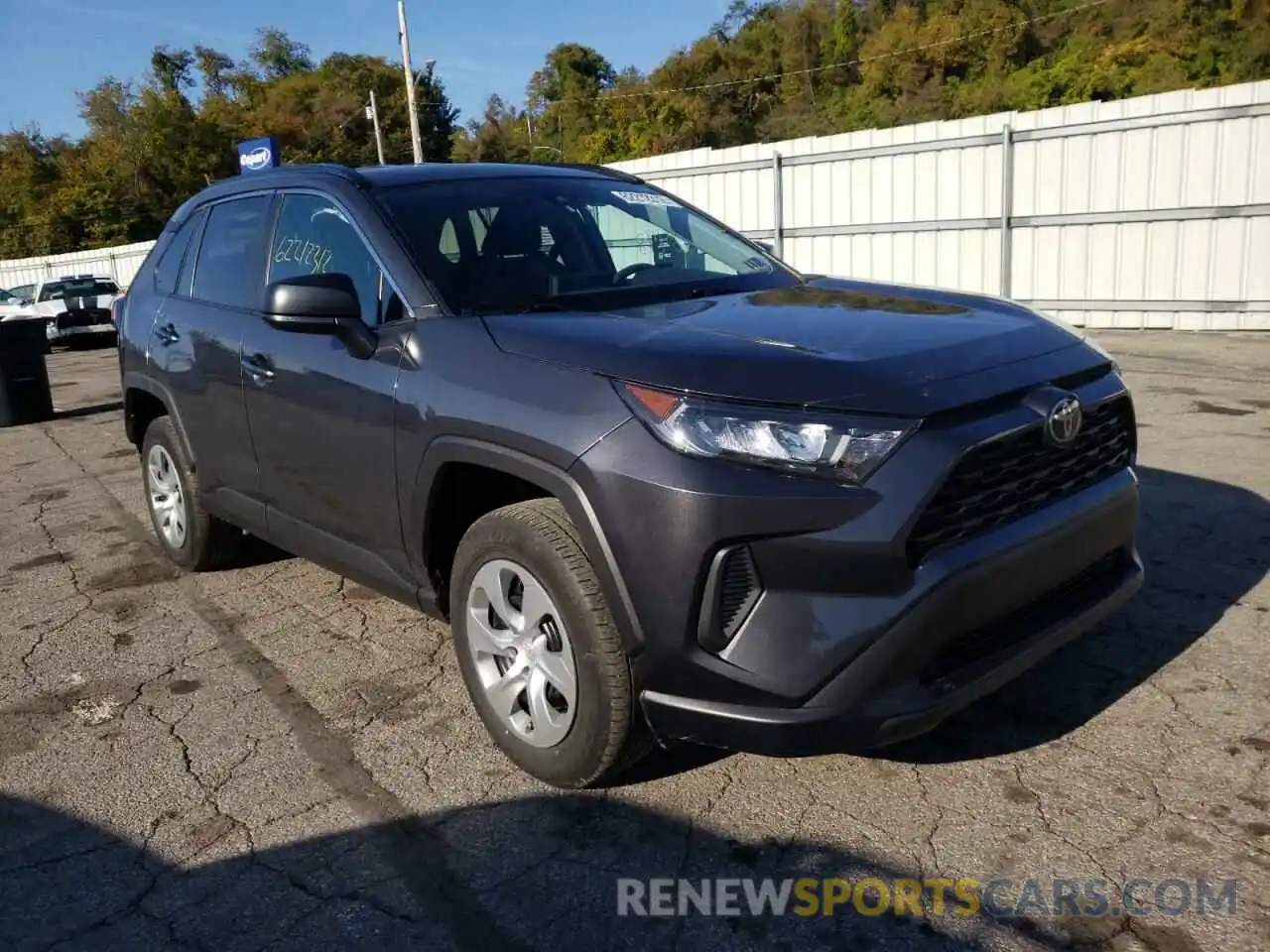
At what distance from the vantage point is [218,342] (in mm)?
4246

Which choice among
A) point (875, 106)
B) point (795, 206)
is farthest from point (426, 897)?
point (875, 106)

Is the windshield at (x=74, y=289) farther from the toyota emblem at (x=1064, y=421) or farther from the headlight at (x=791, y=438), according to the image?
the toyota emblem at (x=1064, y=421)

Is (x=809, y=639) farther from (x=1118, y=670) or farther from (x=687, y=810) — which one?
(x=1118, y=670)

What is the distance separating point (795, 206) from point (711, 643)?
12.8 m

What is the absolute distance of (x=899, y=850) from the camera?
104 inches

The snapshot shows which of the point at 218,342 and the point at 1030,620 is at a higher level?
the point at 218,342

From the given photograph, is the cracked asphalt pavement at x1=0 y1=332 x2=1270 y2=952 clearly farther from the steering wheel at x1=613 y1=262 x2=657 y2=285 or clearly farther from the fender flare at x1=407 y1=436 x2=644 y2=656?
the steering wheel at x1=613 y1=262 x2=657 y2=285

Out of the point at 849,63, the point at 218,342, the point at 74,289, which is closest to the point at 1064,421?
the point at 218,342

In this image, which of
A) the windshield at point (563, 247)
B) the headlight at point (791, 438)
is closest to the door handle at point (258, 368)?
the windshield at point (563, 247)

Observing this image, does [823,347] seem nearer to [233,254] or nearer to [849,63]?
[233,254]

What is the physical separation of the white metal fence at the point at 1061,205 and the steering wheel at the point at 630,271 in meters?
9.61

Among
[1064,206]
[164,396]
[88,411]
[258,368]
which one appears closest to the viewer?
[258,368]

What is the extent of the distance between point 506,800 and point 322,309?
1529 mm

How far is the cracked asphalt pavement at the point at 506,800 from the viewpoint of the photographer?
248 cm
